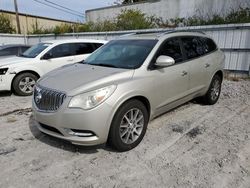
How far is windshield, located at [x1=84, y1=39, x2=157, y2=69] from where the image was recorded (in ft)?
12.4

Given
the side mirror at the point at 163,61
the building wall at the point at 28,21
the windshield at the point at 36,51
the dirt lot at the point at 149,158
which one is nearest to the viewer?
the dirt lot at the point at 149,158

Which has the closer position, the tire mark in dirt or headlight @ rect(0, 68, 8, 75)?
the tire mark in dirt

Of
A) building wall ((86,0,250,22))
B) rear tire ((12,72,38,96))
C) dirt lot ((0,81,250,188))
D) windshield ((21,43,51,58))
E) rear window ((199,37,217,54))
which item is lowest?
dirt lot ((0,81,250,188))

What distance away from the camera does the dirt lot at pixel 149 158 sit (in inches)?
110

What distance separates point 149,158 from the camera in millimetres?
3250

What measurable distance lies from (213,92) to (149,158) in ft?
9.59

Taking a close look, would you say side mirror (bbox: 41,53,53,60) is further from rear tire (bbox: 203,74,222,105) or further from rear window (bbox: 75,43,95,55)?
rear tire (bbox: 203,74,222,105)

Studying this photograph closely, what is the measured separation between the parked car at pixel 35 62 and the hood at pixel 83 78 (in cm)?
318

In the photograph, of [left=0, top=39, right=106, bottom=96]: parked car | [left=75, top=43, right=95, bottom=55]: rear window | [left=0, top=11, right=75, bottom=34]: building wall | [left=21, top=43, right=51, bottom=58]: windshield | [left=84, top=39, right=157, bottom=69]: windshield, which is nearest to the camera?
[left=84, top=39, right=157, bottom=69]: windshield

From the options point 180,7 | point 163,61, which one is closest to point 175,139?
point 163,61

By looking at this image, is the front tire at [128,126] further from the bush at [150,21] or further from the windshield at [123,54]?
the bush at [150,21]

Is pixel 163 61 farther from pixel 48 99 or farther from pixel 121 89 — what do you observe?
pixel 48 99

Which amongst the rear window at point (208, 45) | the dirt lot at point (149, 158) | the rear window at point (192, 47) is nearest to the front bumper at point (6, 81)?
the dirt lot at point (149, 158)

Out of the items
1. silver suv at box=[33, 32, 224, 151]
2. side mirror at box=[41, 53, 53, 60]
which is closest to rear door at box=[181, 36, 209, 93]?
silver suv at box=[33, 32, 224, 151]
